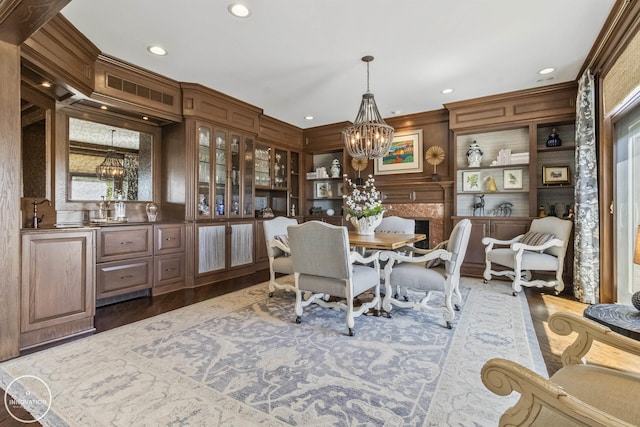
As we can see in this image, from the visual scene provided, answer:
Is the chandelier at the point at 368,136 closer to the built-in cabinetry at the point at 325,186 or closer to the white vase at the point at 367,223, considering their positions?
the white vase at the point at 367,223

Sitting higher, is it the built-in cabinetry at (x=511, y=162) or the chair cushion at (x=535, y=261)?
the built-in cabinetry at (x=511, y=162)

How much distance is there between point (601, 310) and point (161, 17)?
3.64 m

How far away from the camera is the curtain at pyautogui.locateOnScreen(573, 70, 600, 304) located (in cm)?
343

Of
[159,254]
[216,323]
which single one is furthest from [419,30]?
[159,254]

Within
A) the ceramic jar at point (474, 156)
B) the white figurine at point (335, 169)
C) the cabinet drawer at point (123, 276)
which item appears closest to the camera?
the cabinet drawer at point (123, 276)

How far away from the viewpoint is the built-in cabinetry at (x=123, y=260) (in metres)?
3.32

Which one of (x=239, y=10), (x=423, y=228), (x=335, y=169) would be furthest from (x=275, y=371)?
(x=335, y=169)

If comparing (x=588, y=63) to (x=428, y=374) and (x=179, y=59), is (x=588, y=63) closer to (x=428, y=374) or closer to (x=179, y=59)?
(x=428, y=374)

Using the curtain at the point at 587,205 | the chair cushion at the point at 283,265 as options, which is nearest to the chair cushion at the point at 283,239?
the chair cushion at the point at 283,265

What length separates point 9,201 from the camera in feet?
7.16

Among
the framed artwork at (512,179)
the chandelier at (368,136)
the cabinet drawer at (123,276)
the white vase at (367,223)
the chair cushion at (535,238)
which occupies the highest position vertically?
the chandelier at (368,136)

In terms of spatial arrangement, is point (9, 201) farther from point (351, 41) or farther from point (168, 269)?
point (351, 41)

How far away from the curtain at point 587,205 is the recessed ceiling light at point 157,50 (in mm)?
4704

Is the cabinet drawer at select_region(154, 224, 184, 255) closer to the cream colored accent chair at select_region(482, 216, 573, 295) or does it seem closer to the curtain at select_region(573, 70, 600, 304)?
the cream colored accent chair at select_region(482, 216, 573, 295)
